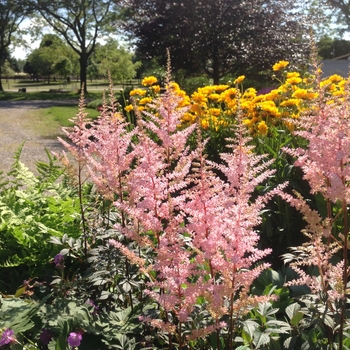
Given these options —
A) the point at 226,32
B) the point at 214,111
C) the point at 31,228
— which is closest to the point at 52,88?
the point at 226,32

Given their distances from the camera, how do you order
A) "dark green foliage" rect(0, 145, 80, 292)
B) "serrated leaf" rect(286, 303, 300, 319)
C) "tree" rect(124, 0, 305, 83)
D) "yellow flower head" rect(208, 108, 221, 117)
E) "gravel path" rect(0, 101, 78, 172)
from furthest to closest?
"tree" rect(124, 0, 305, 83), "gravel path" rect(0, 101, 78, 172), "yellow flower head" rect(208, 108, 221, 117), "dark green foliage" rect(0, 145, 80, 292), "serrated leaf" rect(286, 303, 300, 319)

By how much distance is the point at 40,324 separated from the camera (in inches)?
84.7

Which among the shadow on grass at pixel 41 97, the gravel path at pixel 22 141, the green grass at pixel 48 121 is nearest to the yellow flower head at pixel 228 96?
the gravel path at pixel 22 141

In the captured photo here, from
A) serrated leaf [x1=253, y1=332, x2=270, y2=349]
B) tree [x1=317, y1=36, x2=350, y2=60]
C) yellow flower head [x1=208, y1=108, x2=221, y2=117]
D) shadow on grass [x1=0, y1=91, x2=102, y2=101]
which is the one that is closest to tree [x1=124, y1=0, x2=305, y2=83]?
yellow flower head [x1=208, y1=108, x2=221, y2=117]

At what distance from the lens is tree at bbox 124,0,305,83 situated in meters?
13.3

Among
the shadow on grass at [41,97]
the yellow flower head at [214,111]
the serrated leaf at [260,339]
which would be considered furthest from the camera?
the shadow on grass at [41,97]

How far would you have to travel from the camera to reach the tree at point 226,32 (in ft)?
43.5

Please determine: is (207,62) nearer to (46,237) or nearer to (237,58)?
(237,58)

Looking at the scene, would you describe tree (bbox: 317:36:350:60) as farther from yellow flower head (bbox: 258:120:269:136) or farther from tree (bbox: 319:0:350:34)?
yellow flower head (bbox: 258:120:269:136)

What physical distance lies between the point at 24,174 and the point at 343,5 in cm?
4349

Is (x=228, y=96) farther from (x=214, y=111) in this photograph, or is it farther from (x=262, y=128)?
(x=262, y=128)

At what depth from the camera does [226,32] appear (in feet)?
43.8

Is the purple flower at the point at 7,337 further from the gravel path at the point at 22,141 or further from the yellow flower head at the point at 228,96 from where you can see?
the gravel path at the point at 22,141

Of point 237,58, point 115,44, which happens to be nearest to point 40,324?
point 237,58
